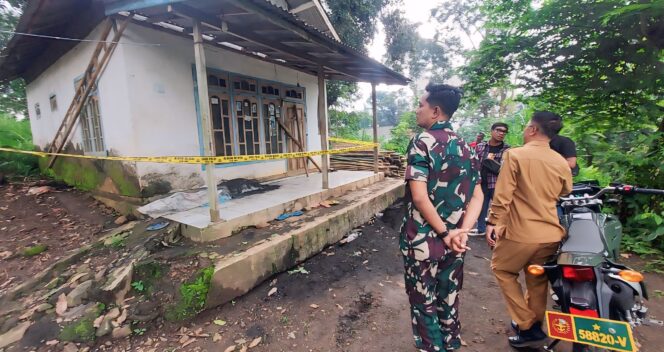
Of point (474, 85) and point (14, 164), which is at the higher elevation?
point (474, 85)

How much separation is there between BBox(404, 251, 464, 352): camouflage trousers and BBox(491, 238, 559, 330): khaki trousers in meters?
0.54

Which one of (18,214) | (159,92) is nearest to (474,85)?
(159,92)

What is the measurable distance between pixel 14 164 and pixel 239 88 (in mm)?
6455

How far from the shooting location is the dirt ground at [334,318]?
275 cm

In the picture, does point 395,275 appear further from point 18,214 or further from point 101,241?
point 18,214

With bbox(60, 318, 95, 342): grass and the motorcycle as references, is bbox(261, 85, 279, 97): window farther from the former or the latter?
the motorcycle

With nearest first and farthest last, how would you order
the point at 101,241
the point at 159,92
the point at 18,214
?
the point at 101,241, the point at 159,92, the point at 18,214

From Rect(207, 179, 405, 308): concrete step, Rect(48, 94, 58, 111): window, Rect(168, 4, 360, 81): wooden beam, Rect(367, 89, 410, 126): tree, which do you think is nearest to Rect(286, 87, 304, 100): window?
Rect(168, 4, 360, 81): wooden beam

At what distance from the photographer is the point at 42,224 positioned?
5.51m

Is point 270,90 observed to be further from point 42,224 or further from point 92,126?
point 42,224

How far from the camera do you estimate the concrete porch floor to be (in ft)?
13.0

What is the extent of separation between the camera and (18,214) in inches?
229

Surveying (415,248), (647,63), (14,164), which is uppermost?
(647,63)

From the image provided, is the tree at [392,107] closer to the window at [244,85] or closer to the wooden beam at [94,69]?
the window at [244,85]
